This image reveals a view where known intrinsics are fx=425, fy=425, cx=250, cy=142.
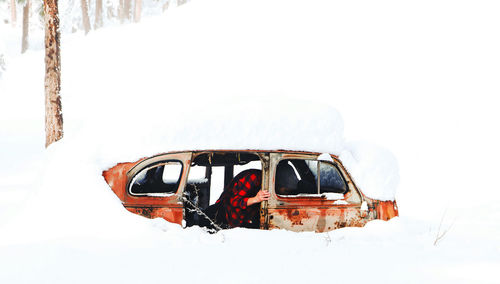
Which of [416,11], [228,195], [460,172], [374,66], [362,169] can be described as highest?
[416,11]

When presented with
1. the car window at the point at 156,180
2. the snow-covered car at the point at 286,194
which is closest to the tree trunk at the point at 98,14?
the car window at the point at 156,180

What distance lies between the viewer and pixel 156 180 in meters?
5.41

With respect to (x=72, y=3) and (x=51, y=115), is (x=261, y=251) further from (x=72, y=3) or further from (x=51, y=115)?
(x=72, y=3)

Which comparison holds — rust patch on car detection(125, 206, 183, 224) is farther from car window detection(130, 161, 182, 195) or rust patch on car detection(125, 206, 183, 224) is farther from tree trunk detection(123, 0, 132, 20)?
tree trunk detection(123, 0, 132, 20)

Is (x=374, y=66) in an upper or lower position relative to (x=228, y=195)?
upper

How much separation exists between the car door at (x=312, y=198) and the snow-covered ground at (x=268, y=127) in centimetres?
13

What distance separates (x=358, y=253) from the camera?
409cm

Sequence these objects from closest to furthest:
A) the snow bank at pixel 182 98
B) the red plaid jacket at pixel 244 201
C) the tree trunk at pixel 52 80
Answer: the snow bank at pixel 182 98, the red plaid jacket at pixel 244 201, the tree trunk at pixel 52 80

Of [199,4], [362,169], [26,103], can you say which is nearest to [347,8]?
[199,4]

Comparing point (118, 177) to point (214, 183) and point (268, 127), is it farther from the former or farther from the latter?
point (214, 183)

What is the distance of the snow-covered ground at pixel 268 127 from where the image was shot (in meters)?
3.76

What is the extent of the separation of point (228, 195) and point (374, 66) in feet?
59.2

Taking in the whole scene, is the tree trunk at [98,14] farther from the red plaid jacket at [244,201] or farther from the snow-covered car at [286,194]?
the red plaid jacket at [244,201]

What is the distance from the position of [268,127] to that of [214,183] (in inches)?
115
